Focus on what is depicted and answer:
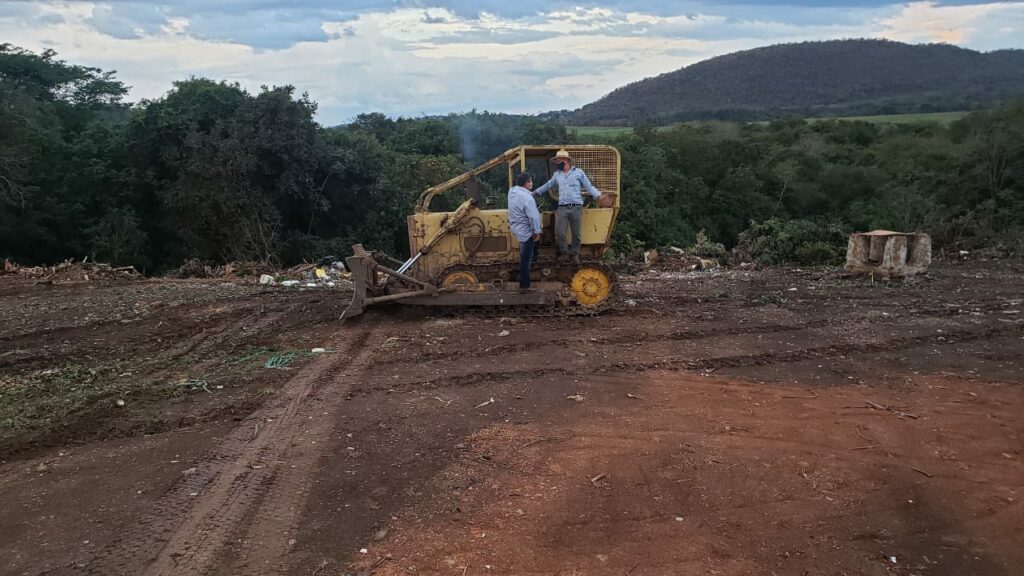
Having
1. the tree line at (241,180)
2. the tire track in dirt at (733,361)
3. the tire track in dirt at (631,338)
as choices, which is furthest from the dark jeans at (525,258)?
the tree line at (241,180)

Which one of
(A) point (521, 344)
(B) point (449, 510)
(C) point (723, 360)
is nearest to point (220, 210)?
(A) point (521, 344)

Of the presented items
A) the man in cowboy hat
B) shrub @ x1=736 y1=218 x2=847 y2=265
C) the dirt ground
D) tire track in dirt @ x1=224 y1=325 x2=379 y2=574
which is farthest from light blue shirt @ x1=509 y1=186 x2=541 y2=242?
shrub @ x1=736 y1=218 x2=847 y2=265

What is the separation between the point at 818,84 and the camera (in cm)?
8500

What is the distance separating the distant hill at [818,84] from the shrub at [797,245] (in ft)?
194

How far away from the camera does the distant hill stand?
78.4m

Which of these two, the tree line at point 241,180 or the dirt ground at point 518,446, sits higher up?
the tree line at point 241,180

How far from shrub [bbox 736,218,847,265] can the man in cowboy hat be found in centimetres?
896

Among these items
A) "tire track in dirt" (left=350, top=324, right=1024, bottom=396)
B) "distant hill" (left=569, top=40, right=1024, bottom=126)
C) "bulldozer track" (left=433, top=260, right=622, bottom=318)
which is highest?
"distant hill" (left=569, top=40, right=1024, bottom=126)

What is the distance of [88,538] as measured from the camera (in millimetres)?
3979

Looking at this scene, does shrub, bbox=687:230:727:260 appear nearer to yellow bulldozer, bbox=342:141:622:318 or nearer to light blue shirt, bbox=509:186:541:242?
yellow bulldozer, bbox=342:141:622:318

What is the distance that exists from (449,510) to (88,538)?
2.12 meters

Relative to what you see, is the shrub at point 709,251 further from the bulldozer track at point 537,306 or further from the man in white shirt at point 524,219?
the man in white shirt at point 524,219

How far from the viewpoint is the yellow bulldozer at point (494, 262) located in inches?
362

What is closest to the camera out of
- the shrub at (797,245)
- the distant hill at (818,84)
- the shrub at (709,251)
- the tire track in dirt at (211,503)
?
the tire track in dirt at (211,503)
